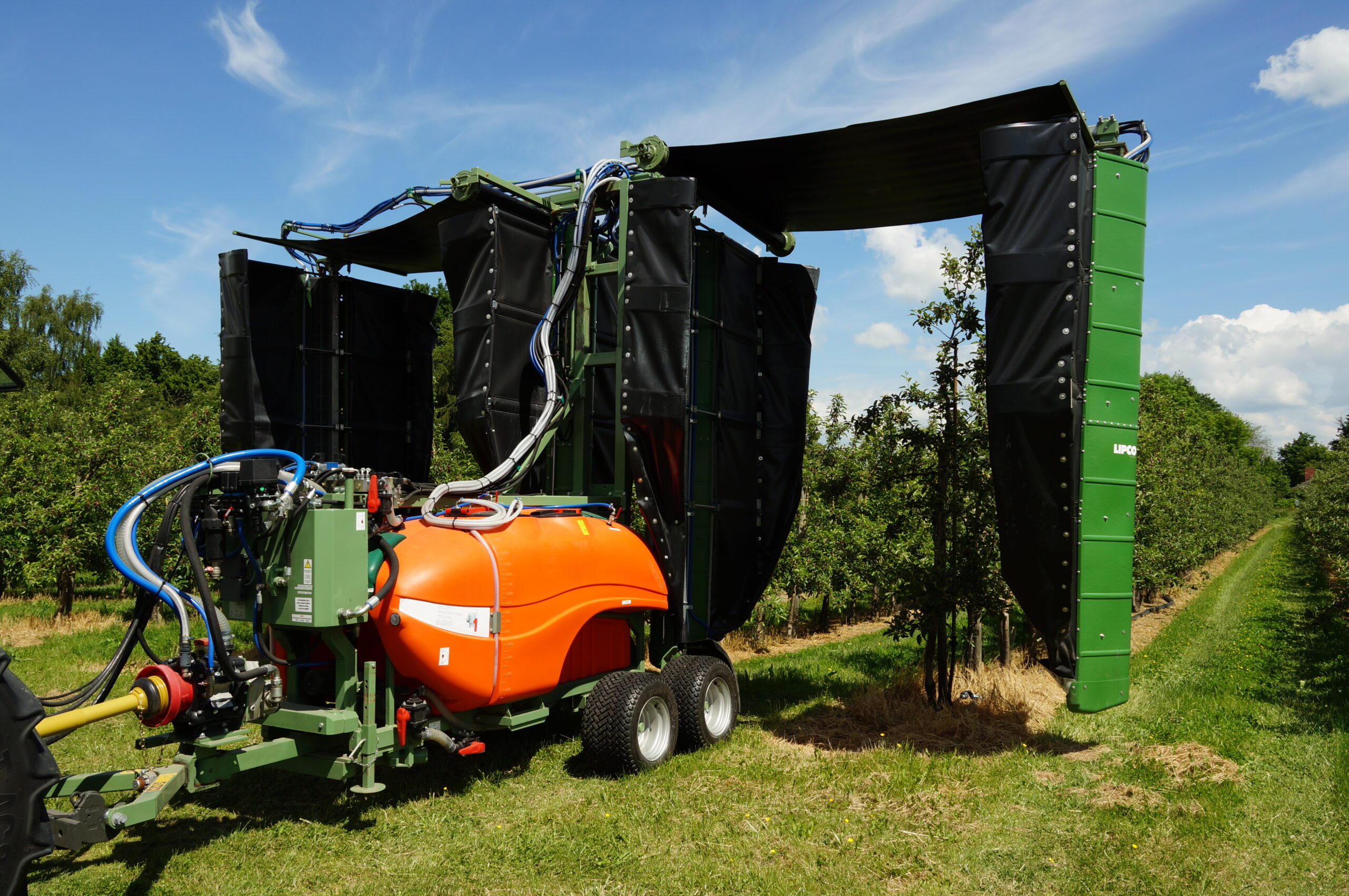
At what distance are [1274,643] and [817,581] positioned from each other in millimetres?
7318

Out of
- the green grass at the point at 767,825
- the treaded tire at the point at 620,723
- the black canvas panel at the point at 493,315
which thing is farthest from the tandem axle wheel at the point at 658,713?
the black canvas panel at the point at 493,315

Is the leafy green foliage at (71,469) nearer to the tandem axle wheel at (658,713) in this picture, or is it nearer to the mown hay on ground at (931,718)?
the tandem axle wheel at (658,713)

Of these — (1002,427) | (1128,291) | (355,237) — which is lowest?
(1002,427)

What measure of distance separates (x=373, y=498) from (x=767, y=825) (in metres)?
3.09

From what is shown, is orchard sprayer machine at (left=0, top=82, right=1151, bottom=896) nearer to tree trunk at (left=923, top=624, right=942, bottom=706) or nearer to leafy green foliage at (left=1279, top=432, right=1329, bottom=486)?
tree trunk at (left=923, top=624, right=942, bottom=706)

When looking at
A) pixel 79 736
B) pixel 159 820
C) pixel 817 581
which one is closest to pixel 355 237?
pixel 79 736

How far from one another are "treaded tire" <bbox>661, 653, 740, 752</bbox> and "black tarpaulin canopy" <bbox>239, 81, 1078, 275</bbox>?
160 inches

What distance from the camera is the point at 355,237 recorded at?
9.95 metres

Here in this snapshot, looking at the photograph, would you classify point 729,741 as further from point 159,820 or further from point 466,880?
point 159,820

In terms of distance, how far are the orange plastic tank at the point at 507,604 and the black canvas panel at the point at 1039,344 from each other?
2987 mm

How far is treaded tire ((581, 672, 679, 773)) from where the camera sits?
645 centimetres

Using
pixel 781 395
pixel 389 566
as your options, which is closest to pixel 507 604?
pixel 389 566

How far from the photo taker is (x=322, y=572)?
5211 millimetres

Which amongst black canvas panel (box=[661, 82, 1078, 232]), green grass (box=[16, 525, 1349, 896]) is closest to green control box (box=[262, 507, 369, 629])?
green grass (box=[16, 525, 1349, 896])
